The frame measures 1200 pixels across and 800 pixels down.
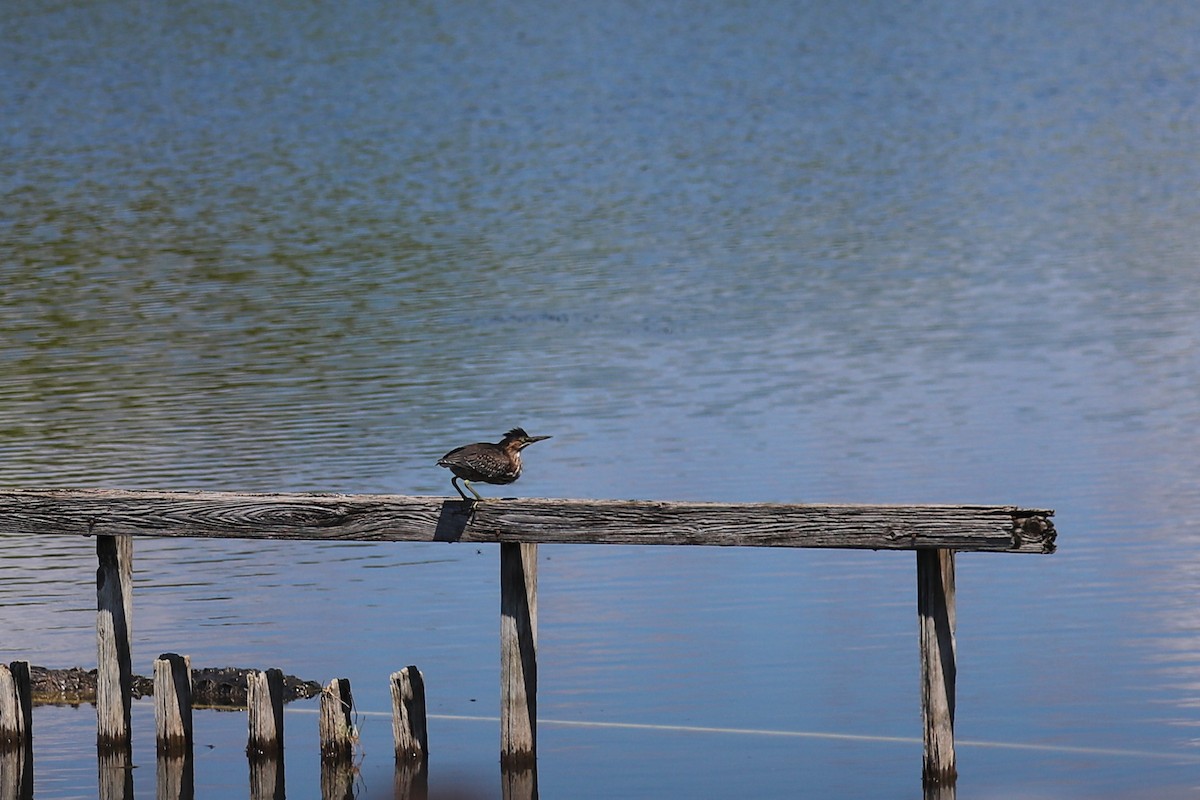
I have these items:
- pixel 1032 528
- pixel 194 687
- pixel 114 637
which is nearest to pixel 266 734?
pixel 114 637

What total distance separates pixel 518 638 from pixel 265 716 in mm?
1515

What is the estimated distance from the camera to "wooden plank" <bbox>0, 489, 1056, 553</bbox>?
10.8 meters

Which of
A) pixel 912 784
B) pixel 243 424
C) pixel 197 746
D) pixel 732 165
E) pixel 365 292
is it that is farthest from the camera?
pixel 732 165

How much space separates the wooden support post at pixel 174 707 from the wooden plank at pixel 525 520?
758mm

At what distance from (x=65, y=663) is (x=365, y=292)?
19513 millimetres

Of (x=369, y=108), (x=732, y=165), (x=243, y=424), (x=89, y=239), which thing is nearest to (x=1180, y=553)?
(x=243, y=424)

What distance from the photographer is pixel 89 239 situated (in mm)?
40656

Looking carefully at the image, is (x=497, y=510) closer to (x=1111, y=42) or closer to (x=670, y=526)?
(x=670, y=526)

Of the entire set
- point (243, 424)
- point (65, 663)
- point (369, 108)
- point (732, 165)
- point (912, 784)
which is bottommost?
point (912, 784)

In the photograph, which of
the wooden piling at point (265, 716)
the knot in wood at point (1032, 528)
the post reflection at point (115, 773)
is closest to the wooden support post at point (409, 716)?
the wooden piling at point (265, 716)

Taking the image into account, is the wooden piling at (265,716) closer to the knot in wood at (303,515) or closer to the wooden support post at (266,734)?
the wooden support post at (266,734)

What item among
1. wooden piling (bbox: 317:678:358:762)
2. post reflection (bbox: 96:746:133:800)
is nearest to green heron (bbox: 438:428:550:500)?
wooden piling (bbox: 317:678:358:762)

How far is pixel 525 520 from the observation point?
1146 centimetres

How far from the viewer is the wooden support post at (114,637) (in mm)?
12312
